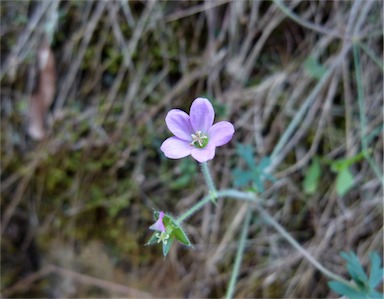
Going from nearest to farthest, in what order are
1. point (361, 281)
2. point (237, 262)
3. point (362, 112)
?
point (361, 281)
point (237, 262)
point (362, 112)

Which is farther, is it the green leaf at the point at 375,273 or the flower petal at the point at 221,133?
the green leaf at the point at 375,273

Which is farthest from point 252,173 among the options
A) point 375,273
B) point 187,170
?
point 375,273

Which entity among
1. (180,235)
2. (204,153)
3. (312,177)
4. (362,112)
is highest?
(362,112)

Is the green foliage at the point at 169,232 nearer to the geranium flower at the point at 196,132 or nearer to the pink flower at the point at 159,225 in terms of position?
the pink flower at the point at 159,225

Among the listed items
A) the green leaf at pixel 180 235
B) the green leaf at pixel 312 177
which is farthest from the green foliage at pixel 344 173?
the green leaf at pixel 180 235

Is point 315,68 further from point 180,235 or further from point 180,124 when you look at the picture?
point 180,235

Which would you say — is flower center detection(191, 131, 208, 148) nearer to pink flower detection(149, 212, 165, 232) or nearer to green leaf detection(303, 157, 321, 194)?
pink flower detection(149, 212, 165, 232)
